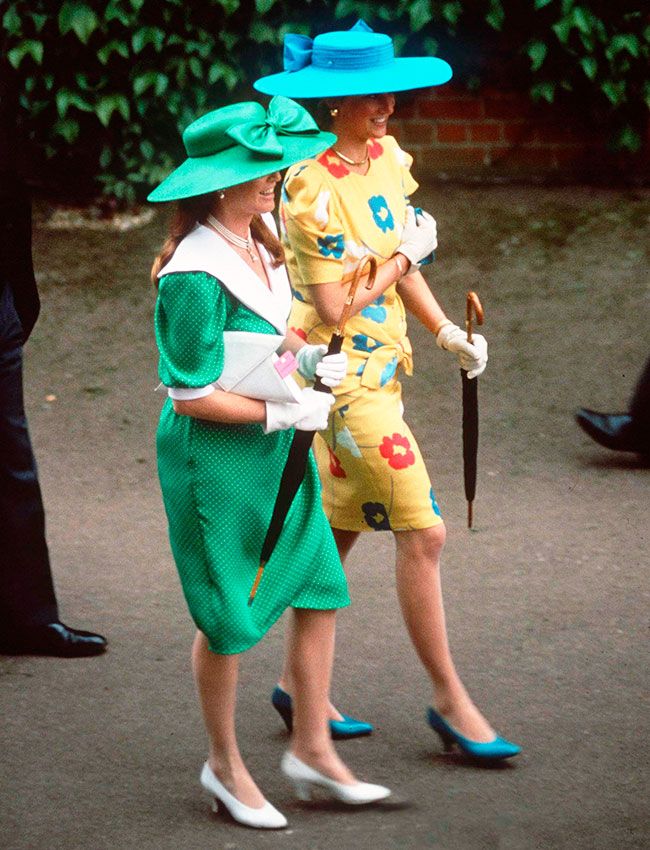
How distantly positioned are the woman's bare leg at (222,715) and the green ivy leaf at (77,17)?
549 cm

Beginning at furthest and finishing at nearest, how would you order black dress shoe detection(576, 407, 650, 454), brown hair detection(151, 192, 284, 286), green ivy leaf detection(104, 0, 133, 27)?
green ivy leaf detection(104, 0, 133, 27) → black dress shoe detection(576, 407, 650, 454) → brown hair detection(151, 192, 284, 286)

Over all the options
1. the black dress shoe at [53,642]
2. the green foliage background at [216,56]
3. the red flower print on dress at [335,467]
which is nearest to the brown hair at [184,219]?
the red flower print on dress at [335,467]

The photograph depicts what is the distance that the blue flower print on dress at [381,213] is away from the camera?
412 cm

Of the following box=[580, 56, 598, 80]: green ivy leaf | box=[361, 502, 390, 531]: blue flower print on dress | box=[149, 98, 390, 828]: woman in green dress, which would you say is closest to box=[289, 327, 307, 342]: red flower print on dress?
box=[149, 98, 390, 828]: woman in green dress

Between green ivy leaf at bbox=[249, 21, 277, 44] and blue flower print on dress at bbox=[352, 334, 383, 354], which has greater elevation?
green ivy leaf at bbox=[249, 21, 277, 44]

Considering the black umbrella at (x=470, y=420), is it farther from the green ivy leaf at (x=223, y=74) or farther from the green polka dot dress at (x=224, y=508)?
the green ivy leaf at (x=223, y=74)

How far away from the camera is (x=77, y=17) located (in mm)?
8562

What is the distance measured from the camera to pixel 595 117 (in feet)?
29.6

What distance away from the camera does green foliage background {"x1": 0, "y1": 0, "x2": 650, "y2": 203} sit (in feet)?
28.3

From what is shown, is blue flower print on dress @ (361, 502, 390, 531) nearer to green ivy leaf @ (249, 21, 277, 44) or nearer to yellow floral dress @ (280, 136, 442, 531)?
yellow floral dress @ (280, 136, 442, 531)

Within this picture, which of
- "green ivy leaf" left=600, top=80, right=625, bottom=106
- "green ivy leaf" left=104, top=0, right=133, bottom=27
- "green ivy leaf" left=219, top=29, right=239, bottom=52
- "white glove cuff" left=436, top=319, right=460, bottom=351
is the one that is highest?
"green ivy leaf" left=104, top=0, right=133, bottom=27

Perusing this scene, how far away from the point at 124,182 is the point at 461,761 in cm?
555

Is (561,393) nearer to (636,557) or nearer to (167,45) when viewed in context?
(636,557)

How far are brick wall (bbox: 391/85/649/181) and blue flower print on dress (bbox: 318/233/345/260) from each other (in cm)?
525
